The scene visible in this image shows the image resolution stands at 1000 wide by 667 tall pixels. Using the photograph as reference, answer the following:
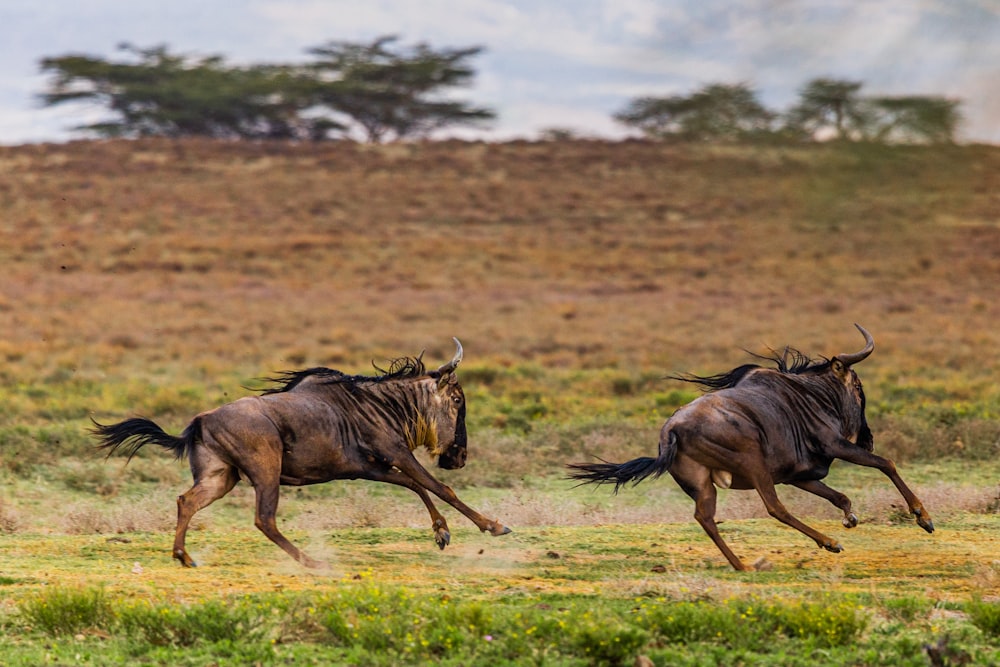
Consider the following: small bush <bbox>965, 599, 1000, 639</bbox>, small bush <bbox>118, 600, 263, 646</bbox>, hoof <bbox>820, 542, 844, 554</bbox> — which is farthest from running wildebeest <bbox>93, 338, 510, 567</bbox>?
small bush <bbox>965, 599, 1000, 639</bbox>

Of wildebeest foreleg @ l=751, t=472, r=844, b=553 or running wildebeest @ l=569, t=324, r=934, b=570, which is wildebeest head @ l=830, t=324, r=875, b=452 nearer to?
running wildebeest @ l=569, t=324, r=934, b=570

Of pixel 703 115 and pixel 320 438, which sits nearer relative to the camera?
pixel 320 438

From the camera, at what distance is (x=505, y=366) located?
996 inches

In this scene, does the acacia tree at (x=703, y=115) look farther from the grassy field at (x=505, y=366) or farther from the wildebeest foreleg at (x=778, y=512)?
the wildebeest foreleg at (x=778, y=512)

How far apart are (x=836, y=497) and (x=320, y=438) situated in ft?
12.4

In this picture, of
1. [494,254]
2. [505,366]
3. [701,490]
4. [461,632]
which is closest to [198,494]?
[461,632]

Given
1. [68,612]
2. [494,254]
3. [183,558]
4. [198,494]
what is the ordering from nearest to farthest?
[68,612] < [183,558] < [198,494] < [494,254]

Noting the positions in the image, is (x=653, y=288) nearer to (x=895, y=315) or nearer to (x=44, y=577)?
(x=895, y=315)

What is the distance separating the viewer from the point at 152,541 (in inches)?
392

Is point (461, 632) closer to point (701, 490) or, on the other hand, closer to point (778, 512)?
point (701, 490)

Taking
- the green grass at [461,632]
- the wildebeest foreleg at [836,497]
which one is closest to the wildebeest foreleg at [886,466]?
the wildebeest foreleg at [836,497]

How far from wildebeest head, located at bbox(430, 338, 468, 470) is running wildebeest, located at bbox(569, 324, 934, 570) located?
1.18m

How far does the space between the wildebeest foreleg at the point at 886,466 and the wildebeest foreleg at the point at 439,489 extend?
8.38 feet

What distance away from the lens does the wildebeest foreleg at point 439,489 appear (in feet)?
30.4
